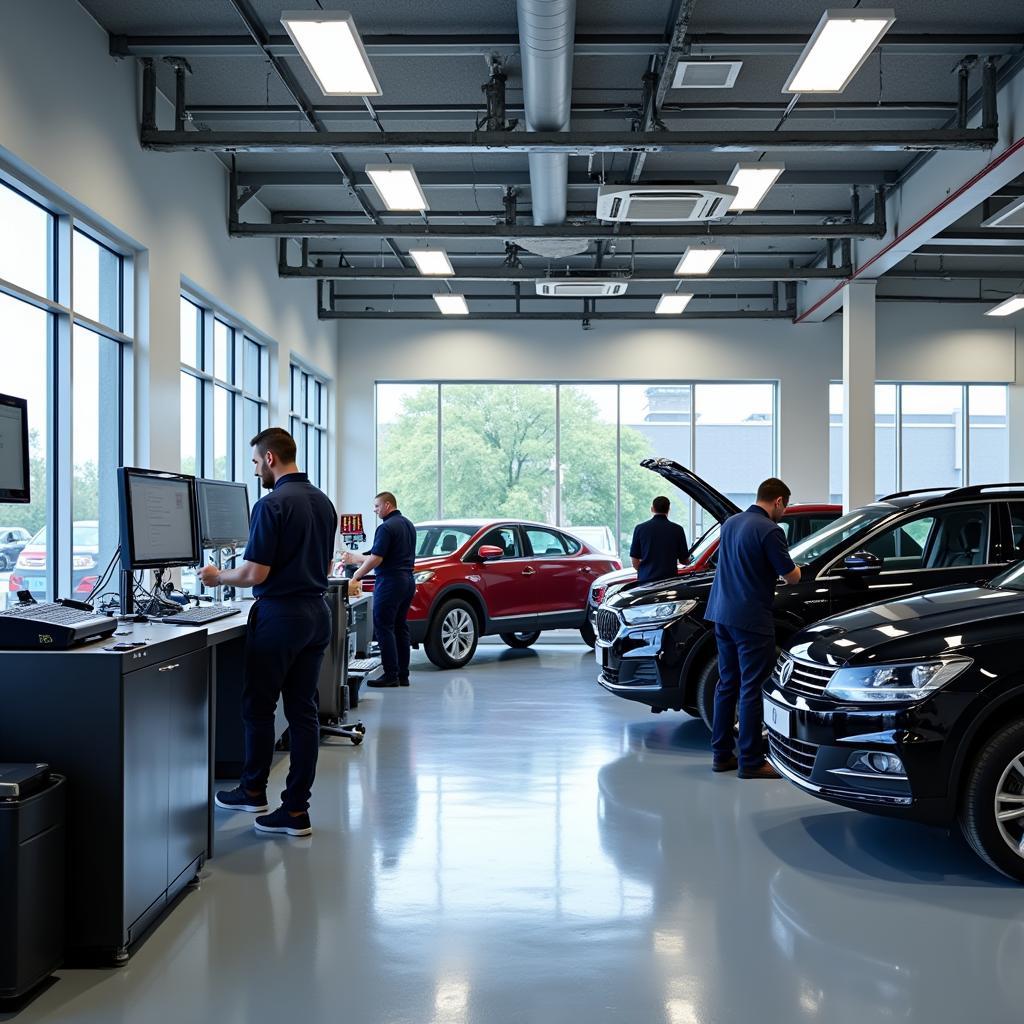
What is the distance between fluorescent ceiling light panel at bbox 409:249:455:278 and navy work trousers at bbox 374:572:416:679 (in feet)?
12.7

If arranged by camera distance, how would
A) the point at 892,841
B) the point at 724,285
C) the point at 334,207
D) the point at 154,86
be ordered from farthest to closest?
the point at 724,285
the point at 334,207
the point at 154,86
the point at 892,841

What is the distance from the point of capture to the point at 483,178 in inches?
445

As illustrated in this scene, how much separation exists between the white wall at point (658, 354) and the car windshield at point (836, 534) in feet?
33.1

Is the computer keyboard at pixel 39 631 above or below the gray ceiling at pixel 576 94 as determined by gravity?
below

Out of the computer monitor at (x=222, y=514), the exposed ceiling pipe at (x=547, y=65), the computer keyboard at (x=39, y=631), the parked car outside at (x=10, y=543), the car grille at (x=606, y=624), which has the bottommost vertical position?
the car grille at (x=606, y=624)

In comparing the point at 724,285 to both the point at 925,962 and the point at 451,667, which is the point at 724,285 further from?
the point at 925,962

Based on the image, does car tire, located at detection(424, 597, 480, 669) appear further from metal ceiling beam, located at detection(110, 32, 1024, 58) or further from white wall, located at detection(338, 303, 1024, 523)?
white wall, located at detection(338, 303, 1024, 523)

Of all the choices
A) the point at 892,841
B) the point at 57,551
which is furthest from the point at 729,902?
the point at 57,551

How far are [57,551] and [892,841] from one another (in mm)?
5517

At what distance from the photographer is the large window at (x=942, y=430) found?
17406 millimetres

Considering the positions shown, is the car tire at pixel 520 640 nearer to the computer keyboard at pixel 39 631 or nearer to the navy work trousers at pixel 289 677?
the navy work trousers at pixel 289 677

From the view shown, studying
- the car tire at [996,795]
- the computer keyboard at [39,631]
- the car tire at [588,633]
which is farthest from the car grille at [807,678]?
the car tire at [588,633]

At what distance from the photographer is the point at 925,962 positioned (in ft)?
11.7

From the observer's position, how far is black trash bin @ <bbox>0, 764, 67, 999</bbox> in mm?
3123
